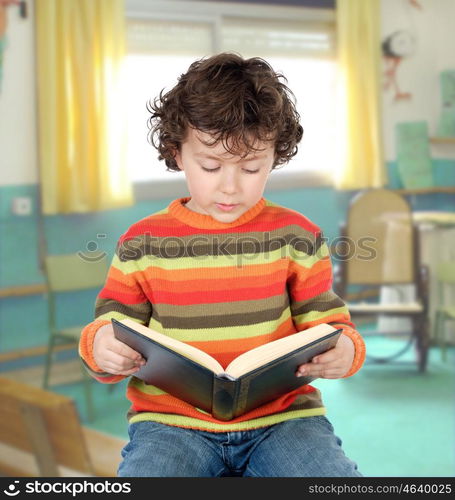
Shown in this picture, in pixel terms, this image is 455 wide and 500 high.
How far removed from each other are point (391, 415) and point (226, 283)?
2.34m

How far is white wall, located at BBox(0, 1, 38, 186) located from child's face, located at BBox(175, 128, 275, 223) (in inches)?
96.2

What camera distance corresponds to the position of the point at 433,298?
3996mm

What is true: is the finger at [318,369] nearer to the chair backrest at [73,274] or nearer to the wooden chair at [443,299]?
the chair backrest at [73,274]

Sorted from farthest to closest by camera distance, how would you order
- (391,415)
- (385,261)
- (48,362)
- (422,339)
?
(385,261) < (422,339) < (48,362) < (391,415)

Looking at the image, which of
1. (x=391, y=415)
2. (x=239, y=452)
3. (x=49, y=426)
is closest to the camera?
(x=239, y=452)

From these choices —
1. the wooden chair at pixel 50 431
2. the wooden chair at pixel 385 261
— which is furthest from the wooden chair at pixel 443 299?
the wooden chair at pixel 50 431

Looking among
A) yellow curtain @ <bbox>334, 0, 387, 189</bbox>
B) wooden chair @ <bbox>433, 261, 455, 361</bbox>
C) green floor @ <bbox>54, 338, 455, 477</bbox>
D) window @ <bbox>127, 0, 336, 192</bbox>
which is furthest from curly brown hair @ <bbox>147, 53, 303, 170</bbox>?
yellow curtain @ <bbox>334, 0, 387, 189</bbox>

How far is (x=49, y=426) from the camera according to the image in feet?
6.89

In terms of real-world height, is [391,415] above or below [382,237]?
below

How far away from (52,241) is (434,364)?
1944 millimetres

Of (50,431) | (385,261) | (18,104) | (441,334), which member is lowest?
(441,334)

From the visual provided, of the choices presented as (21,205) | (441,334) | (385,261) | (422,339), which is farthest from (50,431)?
(441,334)

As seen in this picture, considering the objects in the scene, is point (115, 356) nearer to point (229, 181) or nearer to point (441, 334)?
point (229, 181)

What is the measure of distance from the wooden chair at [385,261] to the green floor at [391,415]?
150 millimetres
